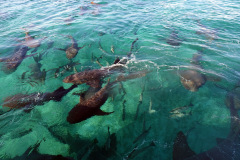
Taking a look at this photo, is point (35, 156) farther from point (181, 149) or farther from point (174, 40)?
point (174, 40)

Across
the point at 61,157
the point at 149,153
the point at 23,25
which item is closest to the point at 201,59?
the point at 149,153

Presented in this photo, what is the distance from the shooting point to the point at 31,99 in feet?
18.4

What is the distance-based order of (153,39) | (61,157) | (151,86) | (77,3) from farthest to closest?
(77,3) → (153,39) → (151,86) → (61,157)

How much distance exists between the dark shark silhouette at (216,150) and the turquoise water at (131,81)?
0.17 m

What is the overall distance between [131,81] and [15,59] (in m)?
7.36

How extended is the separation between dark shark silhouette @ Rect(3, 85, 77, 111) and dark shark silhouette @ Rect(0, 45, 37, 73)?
2.61m

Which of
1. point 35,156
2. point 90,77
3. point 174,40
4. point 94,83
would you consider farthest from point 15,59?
point 174,40

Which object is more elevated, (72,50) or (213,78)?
(72,50)

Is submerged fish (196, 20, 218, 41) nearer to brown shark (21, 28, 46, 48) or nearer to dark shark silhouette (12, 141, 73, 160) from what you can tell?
dark shark silhouette (12, 141, 73, 160)

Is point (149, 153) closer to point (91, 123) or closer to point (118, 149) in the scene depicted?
point (118, 149)

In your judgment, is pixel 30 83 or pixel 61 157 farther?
pixel 30 83

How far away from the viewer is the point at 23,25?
468 inches

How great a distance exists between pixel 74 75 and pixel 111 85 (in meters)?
1.99

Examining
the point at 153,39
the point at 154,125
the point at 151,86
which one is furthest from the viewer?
the point at 153,39
